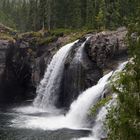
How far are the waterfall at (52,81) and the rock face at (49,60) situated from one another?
1.20m

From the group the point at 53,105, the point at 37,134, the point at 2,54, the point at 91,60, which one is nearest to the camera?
the point at 37,134

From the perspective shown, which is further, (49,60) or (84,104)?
(49,60)

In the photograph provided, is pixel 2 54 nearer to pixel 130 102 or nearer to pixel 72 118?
pixel 72 118

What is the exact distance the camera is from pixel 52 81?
181ft

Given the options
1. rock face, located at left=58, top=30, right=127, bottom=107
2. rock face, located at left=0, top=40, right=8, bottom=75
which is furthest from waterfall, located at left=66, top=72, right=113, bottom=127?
rock face, located at left=0, top=40, right=8, bottom=75

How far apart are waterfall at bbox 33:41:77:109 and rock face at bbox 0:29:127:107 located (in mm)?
1197

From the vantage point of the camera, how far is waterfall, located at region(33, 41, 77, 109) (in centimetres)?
5416

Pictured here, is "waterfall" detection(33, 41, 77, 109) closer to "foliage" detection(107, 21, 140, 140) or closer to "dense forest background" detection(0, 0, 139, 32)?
"dense forest background" detection(0, 0, 139, 32)

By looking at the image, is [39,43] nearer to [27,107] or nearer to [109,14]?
[27,107]

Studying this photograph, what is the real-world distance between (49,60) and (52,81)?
4.01 m

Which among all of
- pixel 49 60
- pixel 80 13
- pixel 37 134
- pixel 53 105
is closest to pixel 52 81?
pixel 53 105

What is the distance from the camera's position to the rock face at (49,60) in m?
47.3

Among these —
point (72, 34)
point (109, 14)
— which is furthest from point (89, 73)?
point (109, 14)

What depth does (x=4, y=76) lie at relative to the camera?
62.0 meters
